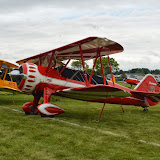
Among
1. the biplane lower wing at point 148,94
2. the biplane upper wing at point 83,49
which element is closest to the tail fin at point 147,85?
the biplane lower wing at point 148,94

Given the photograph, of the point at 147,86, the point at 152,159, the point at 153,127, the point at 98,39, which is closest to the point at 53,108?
the point at 98,39

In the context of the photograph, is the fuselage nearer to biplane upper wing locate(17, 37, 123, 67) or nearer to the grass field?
biplane upper wing locate(17, 37, 123, 67)

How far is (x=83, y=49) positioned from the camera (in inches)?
314

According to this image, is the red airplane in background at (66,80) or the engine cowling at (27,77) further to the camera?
the engine cowling at (27,77)

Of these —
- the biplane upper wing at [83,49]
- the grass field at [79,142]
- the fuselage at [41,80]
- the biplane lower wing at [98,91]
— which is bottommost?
the grass field at [79,142]

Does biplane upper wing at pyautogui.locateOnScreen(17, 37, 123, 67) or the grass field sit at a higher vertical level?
biplane upper wing at pyautogui.locateOnScreen(17, 37, 123, 67)

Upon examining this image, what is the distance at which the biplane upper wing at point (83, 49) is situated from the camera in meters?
6.65

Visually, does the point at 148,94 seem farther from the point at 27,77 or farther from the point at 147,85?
the point at 27,77

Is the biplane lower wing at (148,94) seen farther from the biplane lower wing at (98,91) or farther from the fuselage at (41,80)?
the biplane lower wing at (98,91)

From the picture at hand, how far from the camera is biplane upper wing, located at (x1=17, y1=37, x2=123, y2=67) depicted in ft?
21.8

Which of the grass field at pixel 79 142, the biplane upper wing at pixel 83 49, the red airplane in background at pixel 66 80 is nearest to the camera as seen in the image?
the grass field at pixel 79 142

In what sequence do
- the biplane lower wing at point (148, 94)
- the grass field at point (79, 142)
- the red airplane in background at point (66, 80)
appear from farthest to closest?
→ the biplane lower wing at point (148, 94) < the red airplane in background at point (66, 80) < the grass field at point (79, 142)

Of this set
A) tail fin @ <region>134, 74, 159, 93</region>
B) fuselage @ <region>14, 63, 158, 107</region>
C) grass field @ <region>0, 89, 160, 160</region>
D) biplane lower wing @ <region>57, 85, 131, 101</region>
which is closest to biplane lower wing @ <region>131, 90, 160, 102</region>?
tail fin @ <region>134, 74, 159, 93</region>

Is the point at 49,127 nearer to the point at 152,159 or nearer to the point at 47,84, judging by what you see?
the point at 47,84
